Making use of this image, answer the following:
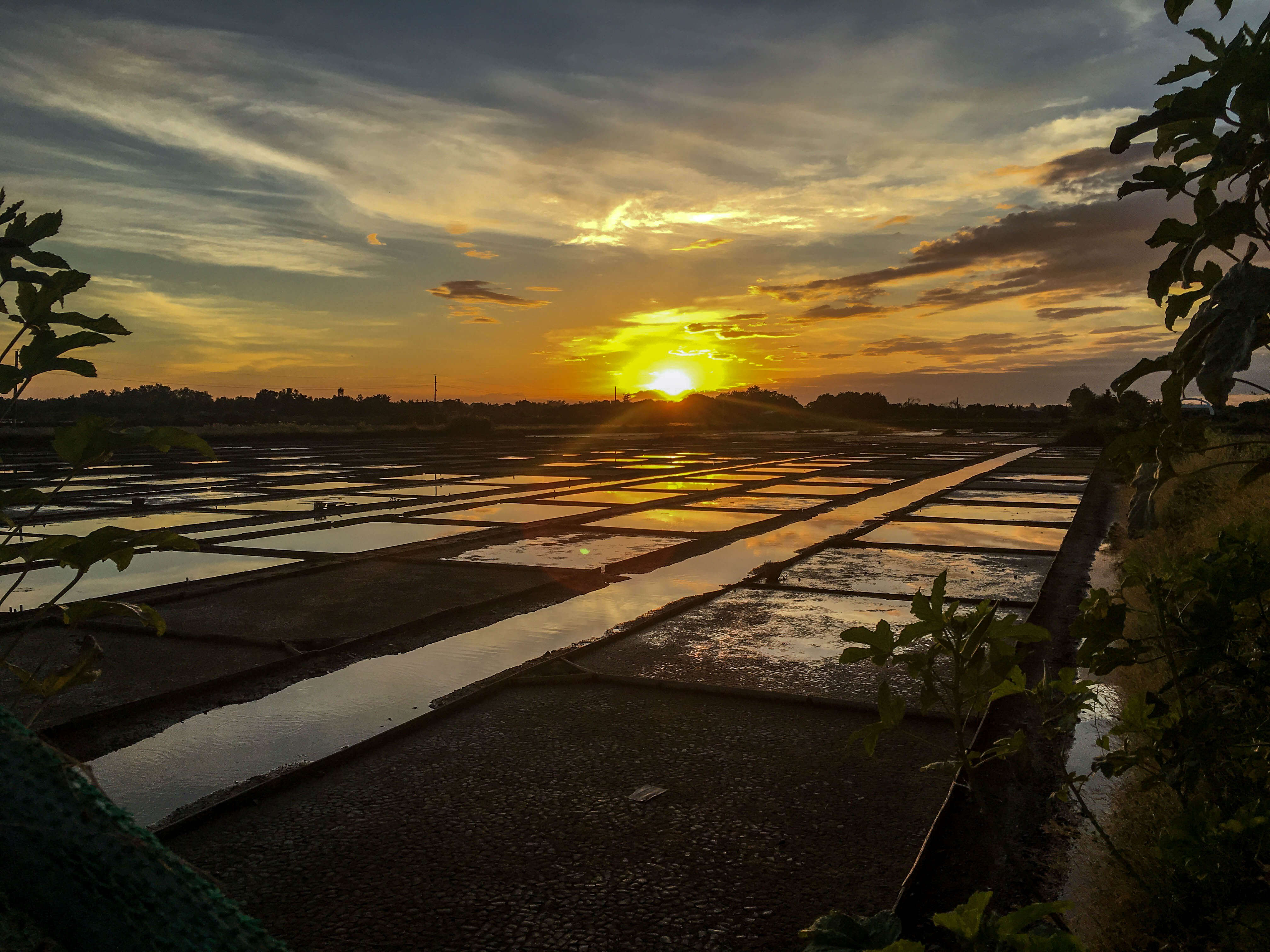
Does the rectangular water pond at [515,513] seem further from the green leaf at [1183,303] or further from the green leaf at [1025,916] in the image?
the green leaf at [1025,916]

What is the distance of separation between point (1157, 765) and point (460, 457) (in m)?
34.7

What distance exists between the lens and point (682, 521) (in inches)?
672

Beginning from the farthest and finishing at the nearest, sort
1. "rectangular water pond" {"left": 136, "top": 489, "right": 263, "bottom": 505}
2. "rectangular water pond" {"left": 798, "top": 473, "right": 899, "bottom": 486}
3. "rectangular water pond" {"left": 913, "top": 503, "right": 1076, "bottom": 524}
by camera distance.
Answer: "rectangular water pond" {"left": 798, "top": 473, "right": 899, "bottom": 486} < "rectangular water pond" {"left": 136, "top": 489, "right": 263, "bottom": 505} < "rectangular water pond" {"left": 913, "top": 503, "right": 1076, "bottom": 524}

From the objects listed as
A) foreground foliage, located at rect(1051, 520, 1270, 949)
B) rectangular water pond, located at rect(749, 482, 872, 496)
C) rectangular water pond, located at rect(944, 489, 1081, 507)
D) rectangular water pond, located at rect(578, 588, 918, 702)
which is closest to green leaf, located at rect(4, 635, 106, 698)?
foreground foliage, located at rect(1051, 520, 1270, 949)

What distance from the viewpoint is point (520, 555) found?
42.1 feet

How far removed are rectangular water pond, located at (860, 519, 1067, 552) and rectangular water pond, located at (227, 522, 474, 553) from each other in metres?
7.37

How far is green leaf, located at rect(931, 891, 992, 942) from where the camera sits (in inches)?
54.6

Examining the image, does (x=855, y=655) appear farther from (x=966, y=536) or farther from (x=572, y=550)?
(x=966, y=536)

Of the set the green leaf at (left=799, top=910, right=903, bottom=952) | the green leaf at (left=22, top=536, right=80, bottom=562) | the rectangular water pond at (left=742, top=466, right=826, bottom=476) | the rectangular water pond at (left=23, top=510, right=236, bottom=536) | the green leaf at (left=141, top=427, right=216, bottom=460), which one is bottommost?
the rectangular water pond at (left=23, top=510, right=236, bottom=536)

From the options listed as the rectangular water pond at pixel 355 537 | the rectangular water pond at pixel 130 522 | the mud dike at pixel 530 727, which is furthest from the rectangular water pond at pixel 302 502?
the mud dike at pixel 530 727

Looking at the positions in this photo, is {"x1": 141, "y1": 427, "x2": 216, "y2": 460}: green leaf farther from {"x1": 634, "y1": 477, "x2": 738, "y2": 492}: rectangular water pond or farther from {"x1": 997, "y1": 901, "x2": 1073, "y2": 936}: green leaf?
{"x1": 634, "y1": 477, "x2": 738, "y2": 492}: rectangular water pond

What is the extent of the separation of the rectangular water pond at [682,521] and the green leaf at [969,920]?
45.9 ft

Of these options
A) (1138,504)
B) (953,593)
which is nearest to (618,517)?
(953,593)

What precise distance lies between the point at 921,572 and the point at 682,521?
6296 millimetres
